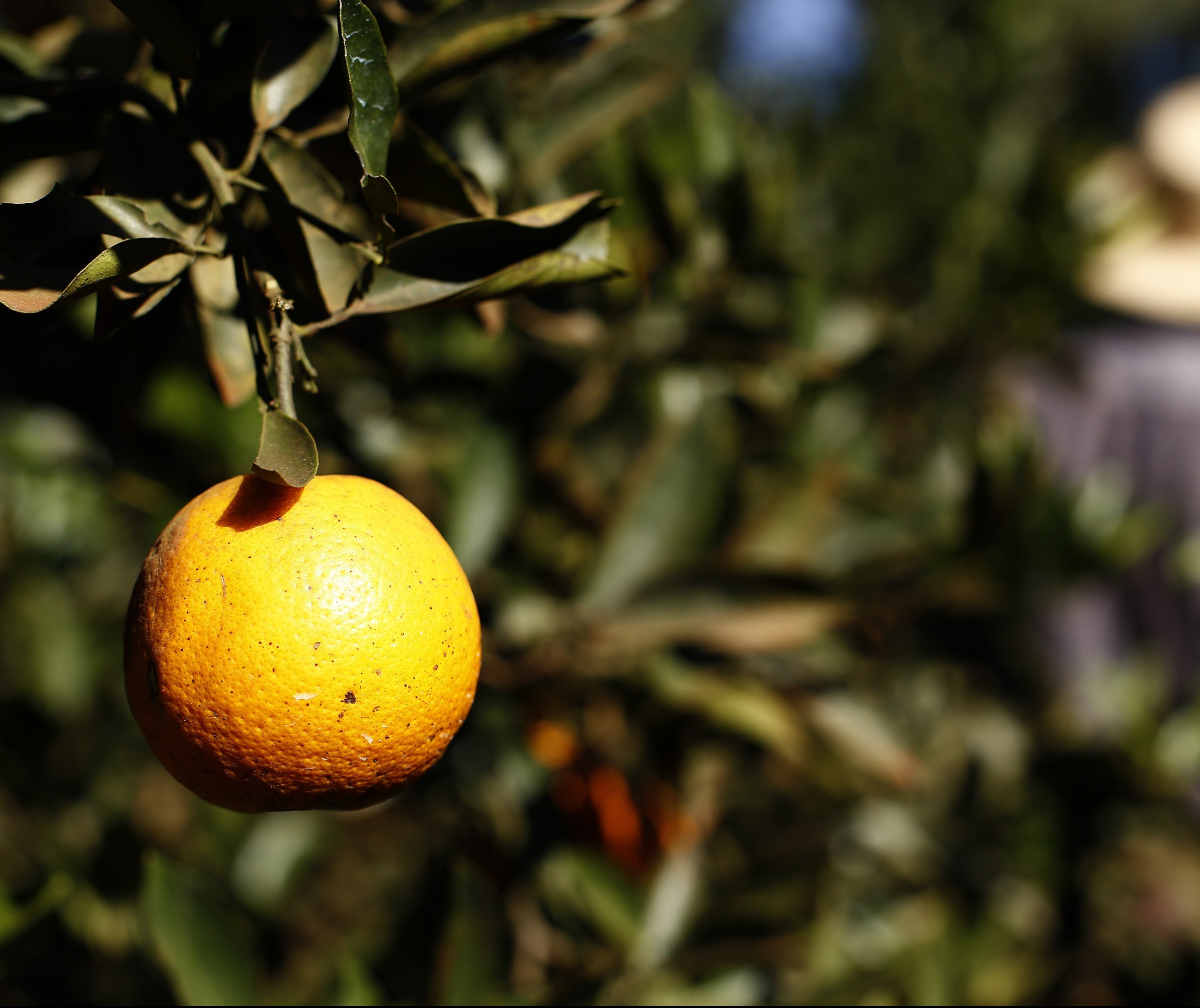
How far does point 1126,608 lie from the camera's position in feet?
6.71

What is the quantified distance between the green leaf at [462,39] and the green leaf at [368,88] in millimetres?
112

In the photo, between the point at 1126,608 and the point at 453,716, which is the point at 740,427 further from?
the point at 1126,608

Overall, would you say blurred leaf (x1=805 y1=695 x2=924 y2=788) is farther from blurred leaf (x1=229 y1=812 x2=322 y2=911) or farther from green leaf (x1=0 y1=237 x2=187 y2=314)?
green leaf (x1=0 y1=237 x2=187 y2=314)

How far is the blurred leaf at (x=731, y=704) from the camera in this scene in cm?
85

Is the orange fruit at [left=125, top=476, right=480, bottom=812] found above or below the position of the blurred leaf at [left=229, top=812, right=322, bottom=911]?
above

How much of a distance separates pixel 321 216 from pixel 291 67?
0.30 ft

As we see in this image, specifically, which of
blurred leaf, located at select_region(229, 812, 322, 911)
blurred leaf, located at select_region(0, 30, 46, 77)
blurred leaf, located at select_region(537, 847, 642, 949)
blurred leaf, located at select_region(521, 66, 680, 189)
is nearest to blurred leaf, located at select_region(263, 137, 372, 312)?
blurred leaf, located at select_region(0, 30, 46, 77)

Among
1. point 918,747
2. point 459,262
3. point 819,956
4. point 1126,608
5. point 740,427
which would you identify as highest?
point 459,262

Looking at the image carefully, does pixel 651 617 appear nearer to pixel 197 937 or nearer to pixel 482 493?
pixel 482 493

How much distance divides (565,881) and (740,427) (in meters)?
0.57

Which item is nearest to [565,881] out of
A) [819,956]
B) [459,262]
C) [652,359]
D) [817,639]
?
[819,956]

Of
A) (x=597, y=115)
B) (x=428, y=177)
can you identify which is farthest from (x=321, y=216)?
(x=597, y=115)

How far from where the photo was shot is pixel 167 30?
428 mm

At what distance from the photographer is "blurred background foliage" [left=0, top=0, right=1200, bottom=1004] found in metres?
0.75
